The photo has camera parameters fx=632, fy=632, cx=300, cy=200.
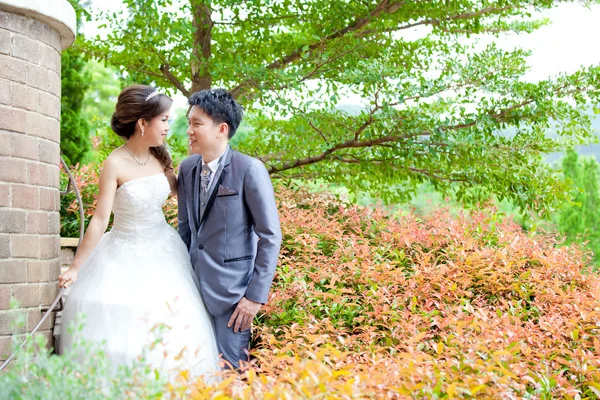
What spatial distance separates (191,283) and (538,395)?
191cm

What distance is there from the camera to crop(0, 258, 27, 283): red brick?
333cm

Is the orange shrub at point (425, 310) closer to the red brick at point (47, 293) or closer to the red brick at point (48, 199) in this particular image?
the red brick at point (47, 293)

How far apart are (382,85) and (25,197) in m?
3.36

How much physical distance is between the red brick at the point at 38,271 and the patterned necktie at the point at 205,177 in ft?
3.19

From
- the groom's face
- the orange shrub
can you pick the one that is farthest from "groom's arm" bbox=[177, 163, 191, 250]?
the orange shrub

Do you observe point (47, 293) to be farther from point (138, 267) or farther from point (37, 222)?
point (138, 267)

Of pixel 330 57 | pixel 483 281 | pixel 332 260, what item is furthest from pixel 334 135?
pixel 483 281

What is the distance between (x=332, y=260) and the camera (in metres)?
4.66

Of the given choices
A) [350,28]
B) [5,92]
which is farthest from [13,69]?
[350,28]

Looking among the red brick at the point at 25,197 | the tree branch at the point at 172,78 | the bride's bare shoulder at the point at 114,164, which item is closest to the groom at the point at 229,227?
the bride's bare shoulder at the point at 114,164

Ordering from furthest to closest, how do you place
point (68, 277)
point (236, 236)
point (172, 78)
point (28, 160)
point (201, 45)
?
1. point (172, 78)
2. point (201, 45)
3. point (236, 236)
4. point (68, 277)
5. point (28, 160)

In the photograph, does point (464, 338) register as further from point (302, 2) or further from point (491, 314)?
point (302, 2)

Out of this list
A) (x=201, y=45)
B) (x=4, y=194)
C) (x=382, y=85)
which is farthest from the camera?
(x=201, y=45)

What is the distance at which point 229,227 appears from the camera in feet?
11.9
